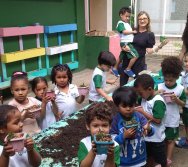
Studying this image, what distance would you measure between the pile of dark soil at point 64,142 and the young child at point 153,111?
695mm

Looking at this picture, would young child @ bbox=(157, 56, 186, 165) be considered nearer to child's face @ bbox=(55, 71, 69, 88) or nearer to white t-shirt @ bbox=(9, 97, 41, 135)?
child's face @ bbox=(55, 71, 69, 88)

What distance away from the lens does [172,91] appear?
116 inches

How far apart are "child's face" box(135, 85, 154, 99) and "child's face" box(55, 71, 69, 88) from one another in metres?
0.82

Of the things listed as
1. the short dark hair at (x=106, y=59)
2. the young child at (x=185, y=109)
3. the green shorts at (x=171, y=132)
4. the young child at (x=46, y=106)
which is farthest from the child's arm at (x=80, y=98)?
the young child at (x=185, y=109)

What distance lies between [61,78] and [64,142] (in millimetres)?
676

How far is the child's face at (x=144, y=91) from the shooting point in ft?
8.28

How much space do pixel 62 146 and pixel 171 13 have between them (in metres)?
8.72

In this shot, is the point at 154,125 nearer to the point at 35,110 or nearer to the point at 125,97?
the point at 125,97

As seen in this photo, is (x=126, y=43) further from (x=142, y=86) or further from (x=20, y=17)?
(x=142, y=86)

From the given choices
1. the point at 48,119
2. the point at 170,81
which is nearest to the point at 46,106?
the point at 48,119

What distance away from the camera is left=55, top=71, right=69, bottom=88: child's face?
296cm

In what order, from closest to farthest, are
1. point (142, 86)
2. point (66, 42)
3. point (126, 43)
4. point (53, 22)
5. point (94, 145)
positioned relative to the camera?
point (94, 145)
point (142, 86)
point (126, 43)
point (53, 22)
point (66, 42)

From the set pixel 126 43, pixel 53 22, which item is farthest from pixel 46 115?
pixel 53 22

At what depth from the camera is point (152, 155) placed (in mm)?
2734
